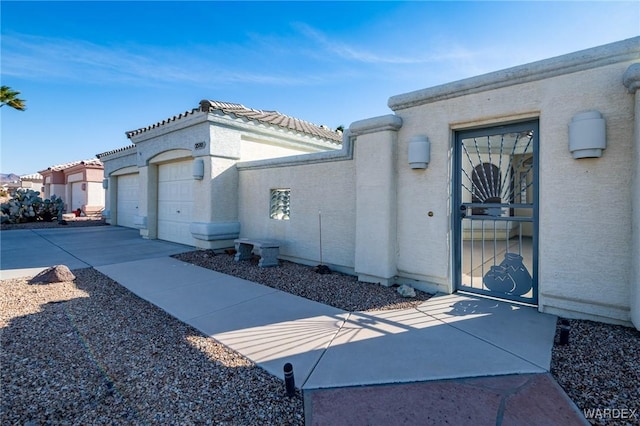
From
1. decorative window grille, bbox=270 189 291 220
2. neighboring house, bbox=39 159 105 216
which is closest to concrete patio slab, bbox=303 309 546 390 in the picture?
decorative window grille, bbox=270 189 291 220

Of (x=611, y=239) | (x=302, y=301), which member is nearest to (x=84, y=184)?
(x=302, y=301)

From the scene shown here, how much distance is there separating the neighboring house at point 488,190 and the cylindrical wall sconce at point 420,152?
2cm

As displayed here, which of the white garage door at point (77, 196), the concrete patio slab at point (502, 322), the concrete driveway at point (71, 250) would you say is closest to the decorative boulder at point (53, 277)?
the concrete driveway at point (71, 250)

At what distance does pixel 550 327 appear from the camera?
3998 mm

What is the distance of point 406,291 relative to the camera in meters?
5.43

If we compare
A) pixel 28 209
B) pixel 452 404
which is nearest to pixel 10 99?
pixel 28 209

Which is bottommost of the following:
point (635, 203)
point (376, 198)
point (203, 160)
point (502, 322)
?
point (502, 322)

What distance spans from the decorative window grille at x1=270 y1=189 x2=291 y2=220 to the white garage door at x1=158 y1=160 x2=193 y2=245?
3.47 meters

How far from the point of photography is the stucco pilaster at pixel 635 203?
3.65 m

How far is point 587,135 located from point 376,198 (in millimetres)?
3108

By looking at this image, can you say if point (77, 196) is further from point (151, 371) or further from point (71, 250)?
point (151, 371)

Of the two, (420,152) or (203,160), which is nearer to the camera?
(420,152)

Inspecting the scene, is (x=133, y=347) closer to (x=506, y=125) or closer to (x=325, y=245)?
(x=325, y=245)

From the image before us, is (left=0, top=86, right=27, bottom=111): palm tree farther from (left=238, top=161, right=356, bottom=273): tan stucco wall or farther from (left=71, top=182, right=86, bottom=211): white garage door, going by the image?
(left=238, top=161, right=356, bottom=273): tan stucco wall
